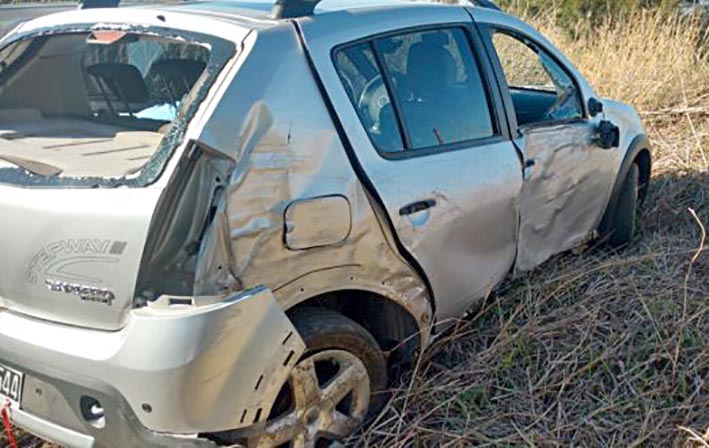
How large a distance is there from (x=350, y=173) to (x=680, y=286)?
2068 millimetres

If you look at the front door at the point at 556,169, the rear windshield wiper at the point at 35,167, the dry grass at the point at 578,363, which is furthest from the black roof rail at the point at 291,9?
the dry grass at the point at 578,363

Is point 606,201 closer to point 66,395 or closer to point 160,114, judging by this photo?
point 160,114

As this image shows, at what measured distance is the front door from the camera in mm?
3471

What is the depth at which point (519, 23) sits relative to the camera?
3.65 meters

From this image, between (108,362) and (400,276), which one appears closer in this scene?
(108,362)

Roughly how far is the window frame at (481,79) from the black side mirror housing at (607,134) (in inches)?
35.4

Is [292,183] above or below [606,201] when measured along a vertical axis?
above

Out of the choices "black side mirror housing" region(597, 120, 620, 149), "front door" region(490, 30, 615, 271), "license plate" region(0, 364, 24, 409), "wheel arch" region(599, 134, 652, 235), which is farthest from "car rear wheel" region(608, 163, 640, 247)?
"license plate" region(0, 364, 24, 409)

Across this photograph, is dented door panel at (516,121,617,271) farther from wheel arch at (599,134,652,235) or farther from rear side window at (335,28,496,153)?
rear side window at (335,28,496,153)

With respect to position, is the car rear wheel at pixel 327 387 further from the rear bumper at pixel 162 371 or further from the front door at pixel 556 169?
the front door at pixel 556 169

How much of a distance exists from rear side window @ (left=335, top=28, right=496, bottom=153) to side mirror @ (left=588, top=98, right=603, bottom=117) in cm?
98

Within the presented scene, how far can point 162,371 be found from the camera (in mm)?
2092

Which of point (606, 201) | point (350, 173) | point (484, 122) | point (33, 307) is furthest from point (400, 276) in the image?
point (606, 201)

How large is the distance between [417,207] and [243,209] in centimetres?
80
